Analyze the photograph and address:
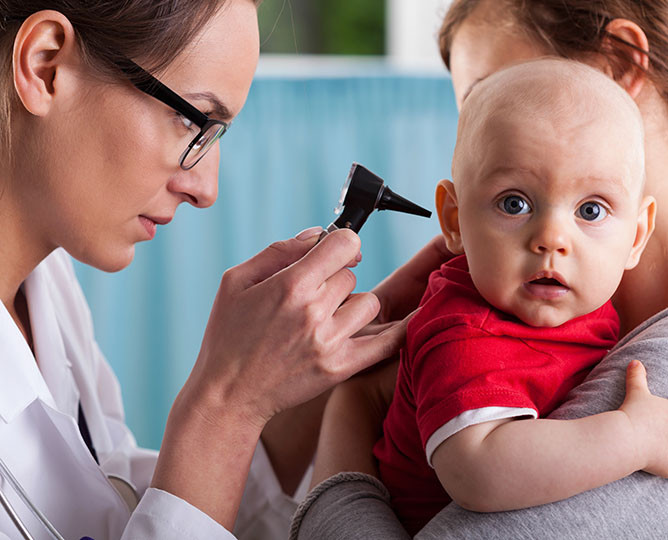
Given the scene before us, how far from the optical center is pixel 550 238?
78cm

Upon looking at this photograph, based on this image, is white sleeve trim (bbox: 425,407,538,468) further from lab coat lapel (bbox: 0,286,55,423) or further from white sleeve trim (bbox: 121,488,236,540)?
lab coat lapel (bbox: 0,286,55,423)

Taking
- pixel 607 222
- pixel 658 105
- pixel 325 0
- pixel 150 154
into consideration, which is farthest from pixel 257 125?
pixel 325 0

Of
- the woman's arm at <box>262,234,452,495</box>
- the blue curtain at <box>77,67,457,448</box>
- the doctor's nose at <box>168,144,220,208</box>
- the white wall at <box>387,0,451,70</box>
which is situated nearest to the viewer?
the doctor's nose at <box>168,144,220,208</box>

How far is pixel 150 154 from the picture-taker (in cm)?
103

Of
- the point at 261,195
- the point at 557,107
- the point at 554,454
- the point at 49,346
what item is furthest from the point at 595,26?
the point at 261,195

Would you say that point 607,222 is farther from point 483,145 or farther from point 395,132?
point 395,132

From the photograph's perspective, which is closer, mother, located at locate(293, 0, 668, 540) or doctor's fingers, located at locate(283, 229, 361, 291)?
mother, located at locate(293, 0, 668, 540)

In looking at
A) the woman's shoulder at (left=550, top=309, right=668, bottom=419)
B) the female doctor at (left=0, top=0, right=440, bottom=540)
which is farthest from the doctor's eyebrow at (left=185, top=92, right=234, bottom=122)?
the woman's shoulder at (left=550, top=309, right=668, bottom=419)

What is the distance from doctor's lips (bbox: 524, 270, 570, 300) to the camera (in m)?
0.80

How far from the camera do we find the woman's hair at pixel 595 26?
967 mm

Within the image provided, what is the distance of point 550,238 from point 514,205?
0.21 feet

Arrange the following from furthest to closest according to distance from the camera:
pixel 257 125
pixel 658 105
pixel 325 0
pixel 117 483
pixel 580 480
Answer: pixel 325 0, pixel 257 125, pixel 117 483, pixel 658 105, pixel 580 480

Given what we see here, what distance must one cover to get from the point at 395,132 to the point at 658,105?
5.33ft

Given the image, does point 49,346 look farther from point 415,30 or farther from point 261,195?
point 415,30
